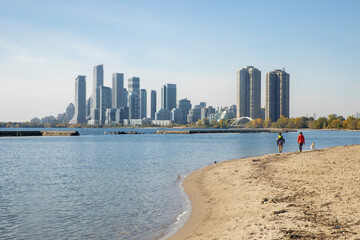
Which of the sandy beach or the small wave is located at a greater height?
the sandy beach

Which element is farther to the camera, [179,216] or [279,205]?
[179,216]

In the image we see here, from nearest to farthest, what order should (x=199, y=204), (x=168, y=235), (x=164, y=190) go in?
(x=168, y=235), (x=199, y=204), (x=164, y=190)

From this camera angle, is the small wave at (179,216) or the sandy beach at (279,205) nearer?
the sandy beach at (279,205)

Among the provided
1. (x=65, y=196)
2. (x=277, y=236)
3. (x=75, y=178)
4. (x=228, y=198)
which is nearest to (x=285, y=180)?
(x=228, y=198)

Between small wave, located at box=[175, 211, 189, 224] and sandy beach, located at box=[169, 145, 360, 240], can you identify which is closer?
sandy beach, located at box=[169, 145, 360, 240]

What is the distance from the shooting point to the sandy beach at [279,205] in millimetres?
11352

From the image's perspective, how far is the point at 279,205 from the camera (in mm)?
15055

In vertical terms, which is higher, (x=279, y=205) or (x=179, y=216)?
(x=279, y=205)

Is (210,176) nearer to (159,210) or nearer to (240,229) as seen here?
(159,210)

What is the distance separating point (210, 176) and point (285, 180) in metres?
8.33

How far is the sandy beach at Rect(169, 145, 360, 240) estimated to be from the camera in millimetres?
11352

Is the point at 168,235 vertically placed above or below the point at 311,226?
below

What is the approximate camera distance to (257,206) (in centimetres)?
1562

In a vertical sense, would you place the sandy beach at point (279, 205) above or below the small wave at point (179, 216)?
above
